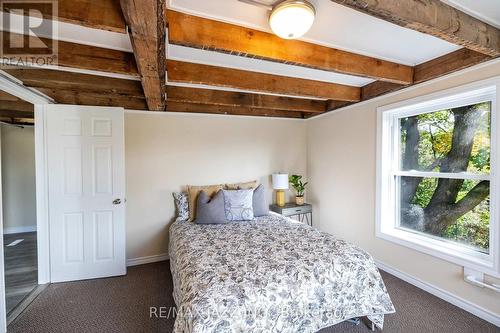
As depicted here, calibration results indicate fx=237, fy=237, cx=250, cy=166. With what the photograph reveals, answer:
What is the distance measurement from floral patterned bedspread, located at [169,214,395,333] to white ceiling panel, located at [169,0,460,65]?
5.54 ft

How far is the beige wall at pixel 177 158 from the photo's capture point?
325 centimetres

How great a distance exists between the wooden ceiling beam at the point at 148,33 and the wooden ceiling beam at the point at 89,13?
11 cm

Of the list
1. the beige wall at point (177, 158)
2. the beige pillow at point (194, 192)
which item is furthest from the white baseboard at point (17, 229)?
the beige pillow at point (194, 192)

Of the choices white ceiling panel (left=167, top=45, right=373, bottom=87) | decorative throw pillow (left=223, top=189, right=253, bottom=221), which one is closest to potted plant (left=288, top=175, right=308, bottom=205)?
decorative throw pillow (left=223, top=189, right=253, bottom=221)

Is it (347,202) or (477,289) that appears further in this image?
(347,202)

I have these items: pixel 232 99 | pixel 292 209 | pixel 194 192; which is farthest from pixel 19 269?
pixel 292 209

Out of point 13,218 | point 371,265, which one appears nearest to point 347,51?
point 371,265

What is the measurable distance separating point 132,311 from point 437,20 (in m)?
3.17

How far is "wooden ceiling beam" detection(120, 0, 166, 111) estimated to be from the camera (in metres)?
1.04

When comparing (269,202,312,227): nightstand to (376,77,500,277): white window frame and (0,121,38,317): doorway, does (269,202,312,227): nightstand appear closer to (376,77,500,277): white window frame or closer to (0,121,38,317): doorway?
(376,77,500,277): white window frame

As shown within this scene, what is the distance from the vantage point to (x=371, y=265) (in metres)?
1.98

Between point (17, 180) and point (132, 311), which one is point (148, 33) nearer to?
point (132, 311)

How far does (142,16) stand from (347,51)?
1613mm

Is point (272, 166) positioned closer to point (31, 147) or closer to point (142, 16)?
point (142, 16)
